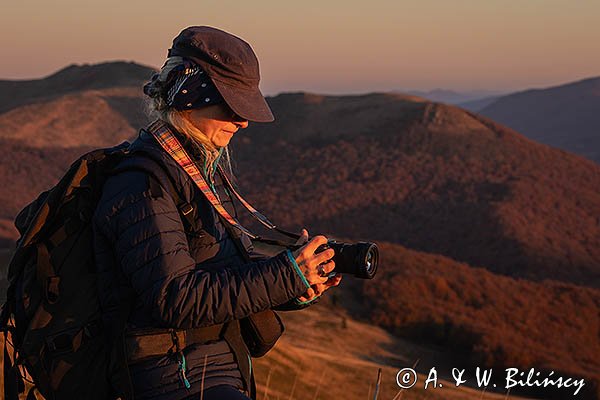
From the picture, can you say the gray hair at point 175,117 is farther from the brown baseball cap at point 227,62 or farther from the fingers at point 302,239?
the fingers at point 302,239

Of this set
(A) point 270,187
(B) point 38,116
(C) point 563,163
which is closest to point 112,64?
(B) point 38,116

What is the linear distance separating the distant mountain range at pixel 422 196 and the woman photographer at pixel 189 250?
1626cm

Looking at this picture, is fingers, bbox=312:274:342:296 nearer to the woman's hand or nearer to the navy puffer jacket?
the woman's hand

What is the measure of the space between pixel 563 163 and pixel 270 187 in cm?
1893

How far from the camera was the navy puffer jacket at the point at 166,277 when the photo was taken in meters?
2.28

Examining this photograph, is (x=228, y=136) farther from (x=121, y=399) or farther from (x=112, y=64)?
(x=112, y=64)

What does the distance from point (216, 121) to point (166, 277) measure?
61cm

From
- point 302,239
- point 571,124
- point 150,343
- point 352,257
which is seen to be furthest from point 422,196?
point 571,124

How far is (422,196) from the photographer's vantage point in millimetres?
44812

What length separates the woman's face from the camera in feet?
8.50

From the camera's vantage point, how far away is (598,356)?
21297 mm

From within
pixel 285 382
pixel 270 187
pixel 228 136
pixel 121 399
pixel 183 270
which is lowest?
pixel 270 187

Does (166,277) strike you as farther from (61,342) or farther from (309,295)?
(309,295)

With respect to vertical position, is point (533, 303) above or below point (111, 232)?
below
